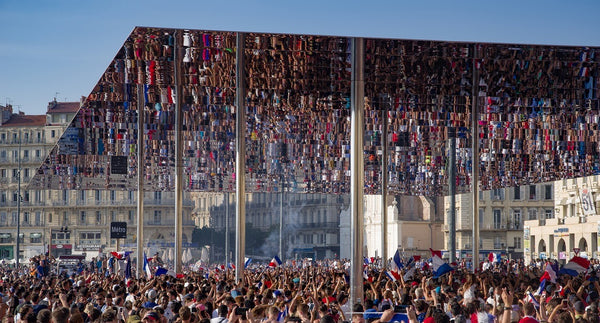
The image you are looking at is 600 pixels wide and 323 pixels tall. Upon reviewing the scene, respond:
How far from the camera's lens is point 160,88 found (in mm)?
22812

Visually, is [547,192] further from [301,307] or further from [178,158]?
[301,307]

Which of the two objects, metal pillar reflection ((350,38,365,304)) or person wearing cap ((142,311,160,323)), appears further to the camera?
metal pillar reflection ((350,38,365,304))

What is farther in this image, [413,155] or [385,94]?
[413,155]

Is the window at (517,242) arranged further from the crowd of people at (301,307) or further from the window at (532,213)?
the crowd of people at (301,307)

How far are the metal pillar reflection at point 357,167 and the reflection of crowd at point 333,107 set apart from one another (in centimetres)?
36

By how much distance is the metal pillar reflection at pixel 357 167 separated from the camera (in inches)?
686

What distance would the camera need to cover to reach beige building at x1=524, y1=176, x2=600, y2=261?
63.7 metres

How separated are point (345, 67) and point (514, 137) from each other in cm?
1300

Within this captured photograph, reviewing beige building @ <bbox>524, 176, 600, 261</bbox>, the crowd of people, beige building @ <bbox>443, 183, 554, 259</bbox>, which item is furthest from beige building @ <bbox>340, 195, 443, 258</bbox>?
the crowd of people

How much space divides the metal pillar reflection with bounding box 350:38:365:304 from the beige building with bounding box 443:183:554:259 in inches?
3291

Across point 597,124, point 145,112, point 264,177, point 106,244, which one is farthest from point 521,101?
point 106,244

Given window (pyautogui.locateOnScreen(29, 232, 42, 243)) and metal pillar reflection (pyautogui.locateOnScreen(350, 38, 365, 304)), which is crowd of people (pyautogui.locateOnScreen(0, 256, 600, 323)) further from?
window (pyautogui.locateOnScreen(29, 232, 42, 243))

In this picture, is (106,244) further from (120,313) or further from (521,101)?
(120,313)

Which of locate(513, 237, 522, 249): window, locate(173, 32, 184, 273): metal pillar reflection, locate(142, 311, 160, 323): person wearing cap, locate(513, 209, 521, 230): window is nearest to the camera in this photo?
locate(142, 311, 160, 323): person wearing cap
